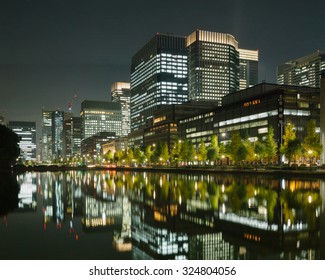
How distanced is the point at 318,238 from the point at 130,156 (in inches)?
5786

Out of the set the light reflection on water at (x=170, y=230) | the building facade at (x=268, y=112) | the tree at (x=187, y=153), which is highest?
the building facade at (x=268, y=112)

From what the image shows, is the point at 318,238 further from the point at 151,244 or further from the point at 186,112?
the point at 186,112

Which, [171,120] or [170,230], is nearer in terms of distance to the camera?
[170,230]

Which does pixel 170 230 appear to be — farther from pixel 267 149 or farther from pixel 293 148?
pixel 267 149

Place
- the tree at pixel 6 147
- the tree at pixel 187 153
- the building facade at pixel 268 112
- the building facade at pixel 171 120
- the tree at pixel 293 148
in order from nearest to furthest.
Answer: the tree at pixel 293 148 < the tree at pixel 6 147 < the building facade at pixel 268 112 < the tree at pixel 187 153 < the building facade at pixel 171 120

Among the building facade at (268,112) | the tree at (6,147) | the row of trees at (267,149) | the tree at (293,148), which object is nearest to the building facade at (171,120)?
the building facade at (268,112)

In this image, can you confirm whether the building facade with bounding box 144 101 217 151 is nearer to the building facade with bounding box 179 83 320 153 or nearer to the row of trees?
the building facade with bounding box 179 83 320 153

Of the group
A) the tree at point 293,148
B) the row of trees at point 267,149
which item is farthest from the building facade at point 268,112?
the tree at point 293,148

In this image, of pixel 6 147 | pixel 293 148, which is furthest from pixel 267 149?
pixel 6 147

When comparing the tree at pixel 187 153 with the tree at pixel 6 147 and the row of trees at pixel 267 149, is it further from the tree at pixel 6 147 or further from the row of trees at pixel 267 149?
the tree at pixel 6 147

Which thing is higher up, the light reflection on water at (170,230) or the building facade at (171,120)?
the building facade at (171,120)

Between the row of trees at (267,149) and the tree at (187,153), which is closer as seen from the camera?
the row of trees at (267,149)

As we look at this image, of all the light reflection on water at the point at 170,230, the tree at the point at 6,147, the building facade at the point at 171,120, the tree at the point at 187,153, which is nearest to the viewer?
the light reflection on water at the point at 170,230

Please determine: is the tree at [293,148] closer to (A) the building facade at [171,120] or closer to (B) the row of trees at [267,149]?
(B) the row of trees at [267,149]
